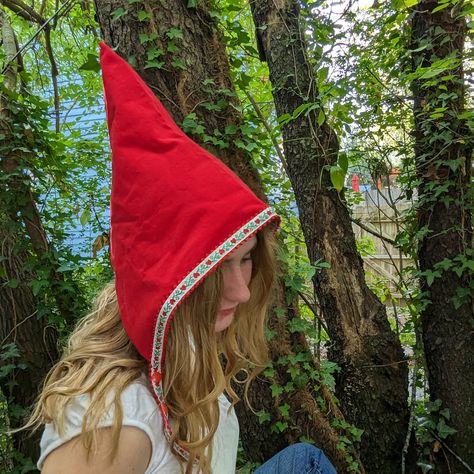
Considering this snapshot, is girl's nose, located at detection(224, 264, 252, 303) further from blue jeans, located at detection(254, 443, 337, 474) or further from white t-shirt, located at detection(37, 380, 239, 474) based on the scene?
blue jeans, located at detection(254, 443, 337, 474)

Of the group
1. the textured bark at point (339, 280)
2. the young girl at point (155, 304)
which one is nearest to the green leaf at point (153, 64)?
the young girl at point (155, 304)

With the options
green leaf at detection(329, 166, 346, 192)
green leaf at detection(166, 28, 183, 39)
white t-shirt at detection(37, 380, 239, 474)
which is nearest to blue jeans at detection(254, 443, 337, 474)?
white t-shirt at detection(37, 380, 239, 474)

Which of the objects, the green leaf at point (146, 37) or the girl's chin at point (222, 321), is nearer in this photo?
the girl's chin at point (222, 321)

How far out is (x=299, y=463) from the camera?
151 centimetres

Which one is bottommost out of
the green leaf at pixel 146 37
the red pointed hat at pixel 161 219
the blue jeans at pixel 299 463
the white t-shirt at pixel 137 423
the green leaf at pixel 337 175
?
the blue jeans at pixel 299 463

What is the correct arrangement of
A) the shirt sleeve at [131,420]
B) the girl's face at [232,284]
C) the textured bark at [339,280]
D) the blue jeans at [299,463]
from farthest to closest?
the textured bark at [339,280] < the blue jeans at [299,463] < the girl's face at [232,284] < the shirt sleeve at [131,420]

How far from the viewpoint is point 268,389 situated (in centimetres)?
185

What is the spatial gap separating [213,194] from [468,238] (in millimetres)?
1939

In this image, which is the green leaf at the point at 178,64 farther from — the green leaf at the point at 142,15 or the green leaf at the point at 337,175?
the green leaf at the point at 337,175

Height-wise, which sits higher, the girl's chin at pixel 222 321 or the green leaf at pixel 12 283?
the green leaf at pixel 12 283

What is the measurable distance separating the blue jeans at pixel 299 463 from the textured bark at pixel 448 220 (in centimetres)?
124

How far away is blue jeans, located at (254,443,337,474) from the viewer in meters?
1.50

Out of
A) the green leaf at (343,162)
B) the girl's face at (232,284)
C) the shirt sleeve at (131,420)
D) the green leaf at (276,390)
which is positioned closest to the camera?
the shirt sleeve at (131,420)

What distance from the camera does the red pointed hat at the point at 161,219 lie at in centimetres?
95
